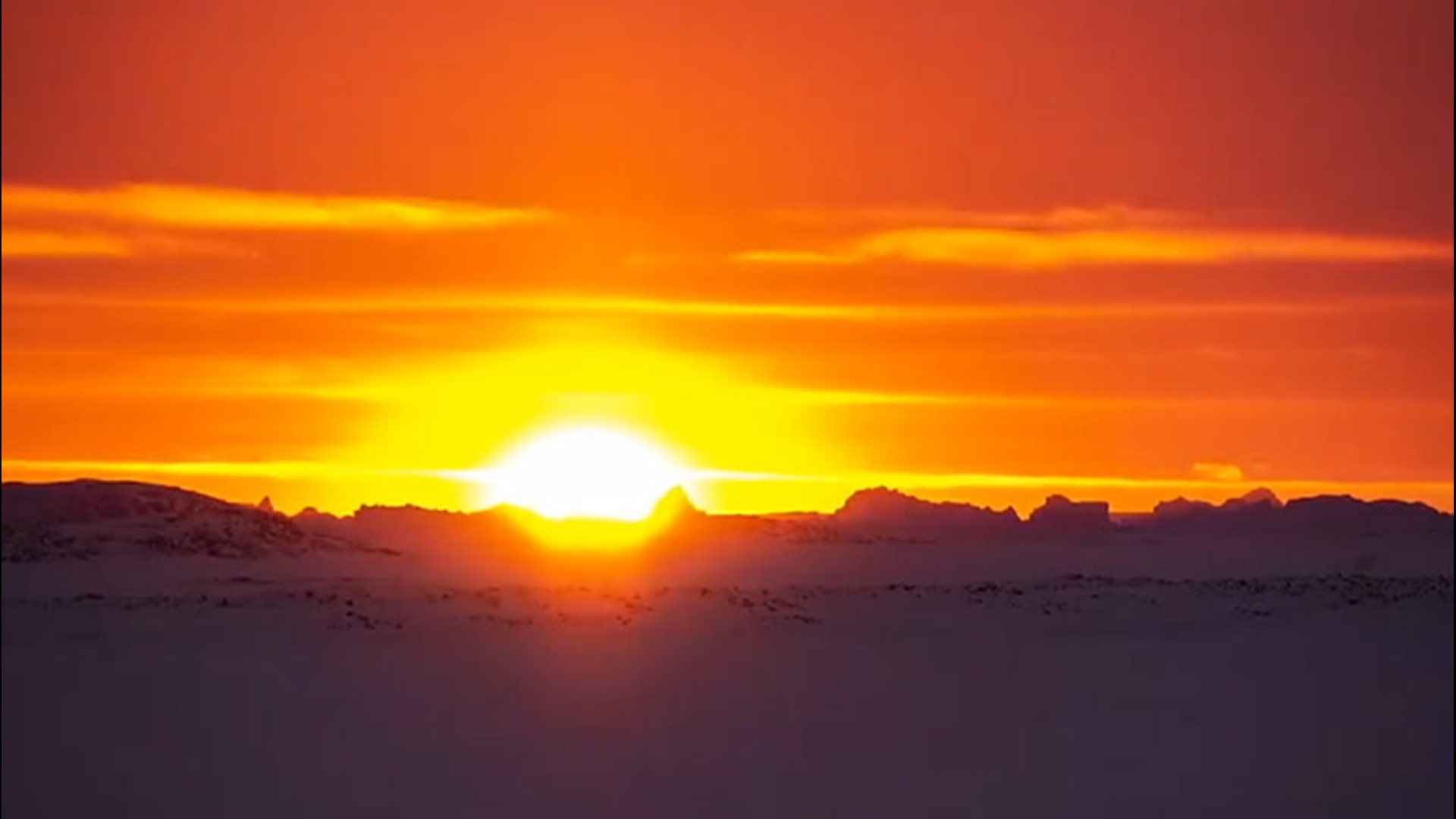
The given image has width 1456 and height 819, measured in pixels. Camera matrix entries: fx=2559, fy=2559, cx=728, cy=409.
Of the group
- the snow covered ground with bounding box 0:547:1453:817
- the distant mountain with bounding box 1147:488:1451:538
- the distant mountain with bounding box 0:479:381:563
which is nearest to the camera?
the snow covered ground with bounding box 0:547:1453:817

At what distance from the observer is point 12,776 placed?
33812mm

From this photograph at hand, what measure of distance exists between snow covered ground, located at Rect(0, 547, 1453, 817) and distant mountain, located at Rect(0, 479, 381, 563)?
958mm

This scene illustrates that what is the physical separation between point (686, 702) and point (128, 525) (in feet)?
41.9

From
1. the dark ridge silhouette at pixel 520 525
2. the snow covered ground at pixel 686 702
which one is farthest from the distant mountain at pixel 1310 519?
the snow covered ground at pixel 686 702

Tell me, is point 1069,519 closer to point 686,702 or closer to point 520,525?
point 520,525

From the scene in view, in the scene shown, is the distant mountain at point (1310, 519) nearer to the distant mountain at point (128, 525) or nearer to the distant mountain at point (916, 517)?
the distant mountain at point (916, 517)

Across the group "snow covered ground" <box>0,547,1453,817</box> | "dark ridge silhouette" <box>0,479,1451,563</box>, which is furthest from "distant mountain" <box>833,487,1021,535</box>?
"snow covered ground" <box>0,547,1453,817</box>

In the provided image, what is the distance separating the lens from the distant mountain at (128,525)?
144ft

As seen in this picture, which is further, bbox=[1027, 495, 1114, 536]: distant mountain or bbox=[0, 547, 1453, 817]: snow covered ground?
bbox=[1027, 495, 1114, 536]: distant mountain

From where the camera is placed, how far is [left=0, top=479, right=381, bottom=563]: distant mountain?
44.0m

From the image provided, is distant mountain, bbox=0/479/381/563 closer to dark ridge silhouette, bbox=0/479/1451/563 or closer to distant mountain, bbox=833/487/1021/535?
dark ridge silhouette, bbox=0/479/1451/563

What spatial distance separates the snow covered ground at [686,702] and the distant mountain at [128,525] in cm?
96

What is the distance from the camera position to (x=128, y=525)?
151ft

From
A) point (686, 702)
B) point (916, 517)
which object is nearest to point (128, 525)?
point (686, 702)
